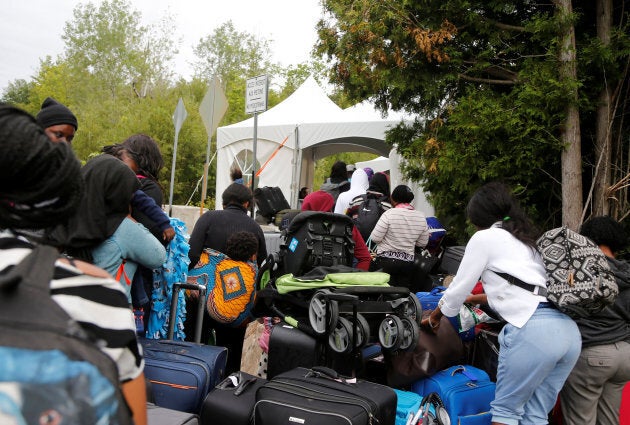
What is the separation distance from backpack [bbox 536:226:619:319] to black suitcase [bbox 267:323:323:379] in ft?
4.94

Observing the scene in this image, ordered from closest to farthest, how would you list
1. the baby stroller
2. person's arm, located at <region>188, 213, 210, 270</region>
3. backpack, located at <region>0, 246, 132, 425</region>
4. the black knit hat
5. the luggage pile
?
backpack, located at <region>0, 246, 132, 425</region>, the luggage pile, the black knit hat, the baby stroller, person's arm, located at <region>188, 213, 210, 270</region>

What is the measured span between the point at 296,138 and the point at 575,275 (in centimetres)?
1103

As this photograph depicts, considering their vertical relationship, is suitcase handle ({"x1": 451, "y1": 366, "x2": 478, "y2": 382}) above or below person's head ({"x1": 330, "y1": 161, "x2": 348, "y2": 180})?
below

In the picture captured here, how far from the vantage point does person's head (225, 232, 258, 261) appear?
15.3 feet

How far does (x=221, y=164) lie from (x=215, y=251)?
11.3 m

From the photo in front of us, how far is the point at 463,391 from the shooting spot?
12.8 ft

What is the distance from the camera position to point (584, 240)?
3551 millimetres

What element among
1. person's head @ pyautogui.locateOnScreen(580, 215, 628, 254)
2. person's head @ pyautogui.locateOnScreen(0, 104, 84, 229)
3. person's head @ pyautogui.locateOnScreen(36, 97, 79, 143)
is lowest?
person's head @ pyautogui.locateOnScreen(580, 215, 628, 254)

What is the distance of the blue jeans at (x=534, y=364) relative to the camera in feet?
10.9

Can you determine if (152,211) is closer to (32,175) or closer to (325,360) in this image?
(325,360)

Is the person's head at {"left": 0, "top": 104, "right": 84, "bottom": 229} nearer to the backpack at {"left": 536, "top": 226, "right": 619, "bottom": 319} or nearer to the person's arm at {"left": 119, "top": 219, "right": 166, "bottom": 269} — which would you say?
the person's arm at {"left": 119, "top": 219, "right": 166, "bottom": 269}

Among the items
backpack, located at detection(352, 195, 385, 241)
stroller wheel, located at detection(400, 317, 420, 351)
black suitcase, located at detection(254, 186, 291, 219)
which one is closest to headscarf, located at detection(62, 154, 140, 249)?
stroller wheel, located at detection(400, 317, 420, 351)

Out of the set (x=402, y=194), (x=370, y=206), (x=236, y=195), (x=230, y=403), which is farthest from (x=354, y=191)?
(x=230, y=403)

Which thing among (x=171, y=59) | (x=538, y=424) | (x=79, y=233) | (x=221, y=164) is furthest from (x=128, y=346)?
(x=171, y=59)
